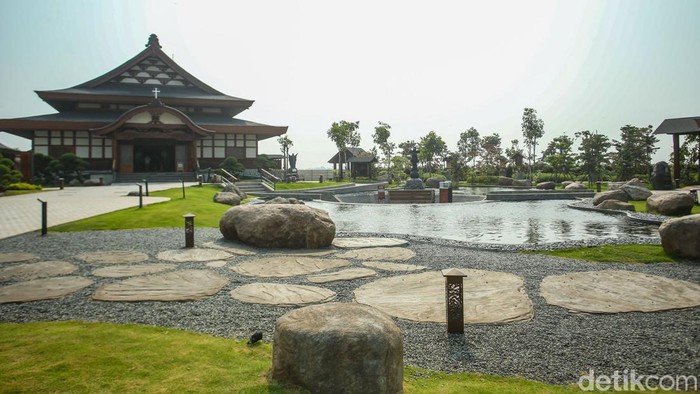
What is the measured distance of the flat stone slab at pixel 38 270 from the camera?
6141 mm

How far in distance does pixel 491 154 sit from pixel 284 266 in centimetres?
6356

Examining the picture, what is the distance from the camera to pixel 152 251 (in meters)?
8.30

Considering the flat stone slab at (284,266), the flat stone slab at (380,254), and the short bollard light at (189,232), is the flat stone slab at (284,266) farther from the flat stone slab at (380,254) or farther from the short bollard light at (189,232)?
the short bollard light at (189,232)

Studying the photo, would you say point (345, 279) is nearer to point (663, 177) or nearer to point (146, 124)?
point (663, 177)

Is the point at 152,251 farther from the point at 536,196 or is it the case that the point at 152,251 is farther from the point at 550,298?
the point at 536,196

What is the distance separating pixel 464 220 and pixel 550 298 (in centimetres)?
1109

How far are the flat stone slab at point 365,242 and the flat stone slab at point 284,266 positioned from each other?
1.69m

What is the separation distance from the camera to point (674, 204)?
15578 millimetres

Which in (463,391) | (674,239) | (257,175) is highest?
(257,175)

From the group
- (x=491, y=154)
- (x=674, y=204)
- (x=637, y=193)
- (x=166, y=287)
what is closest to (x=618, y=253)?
(x=166, y=287)

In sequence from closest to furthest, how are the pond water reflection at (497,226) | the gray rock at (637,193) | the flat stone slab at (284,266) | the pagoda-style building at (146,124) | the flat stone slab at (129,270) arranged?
1. the flat stone slab at (129,270)
2. the flat stone slab at (284,266)
3. the pond water reflection at (497,226)
4. the gray rock at (637,193)
5. the pagoda-style building at (146,124)

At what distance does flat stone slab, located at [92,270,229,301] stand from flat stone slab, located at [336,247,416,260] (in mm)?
2797

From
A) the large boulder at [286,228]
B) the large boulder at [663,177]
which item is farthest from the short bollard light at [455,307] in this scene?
the large boulder at [663,177]

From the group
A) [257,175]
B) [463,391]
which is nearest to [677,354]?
[463,391]
